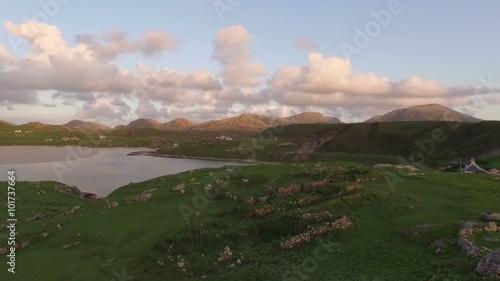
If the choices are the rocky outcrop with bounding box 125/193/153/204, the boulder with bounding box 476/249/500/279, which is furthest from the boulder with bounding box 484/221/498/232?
the rocky outcrop with bounding box 125/193/153/204

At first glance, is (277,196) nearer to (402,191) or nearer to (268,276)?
(402,191)

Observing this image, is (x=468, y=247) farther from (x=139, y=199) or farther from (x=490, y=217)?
(x=139, y=199)

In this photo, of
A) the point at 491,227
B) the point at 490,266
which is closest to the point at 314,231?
the point at 490,266

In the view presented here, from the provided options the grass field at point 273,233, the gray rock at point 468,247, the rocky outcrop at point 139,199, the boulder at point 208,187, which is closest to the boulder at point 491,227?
the grass field at point 273,233

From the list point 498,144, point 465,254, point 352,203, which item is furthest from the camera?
point 498,144

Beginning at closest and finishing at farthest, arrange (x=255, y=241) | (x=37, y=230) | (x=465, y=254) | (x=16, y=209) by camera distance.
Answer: (x=465, y=254), (x=255, y=241), (x=37, y=230), (x=16, y=209)

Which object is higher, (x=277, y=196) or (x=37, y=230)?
(x=277, y=196)

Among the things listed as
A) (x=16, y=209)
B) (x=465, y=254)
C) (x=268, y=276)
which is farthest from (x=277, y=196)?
(x=16, y=209)
